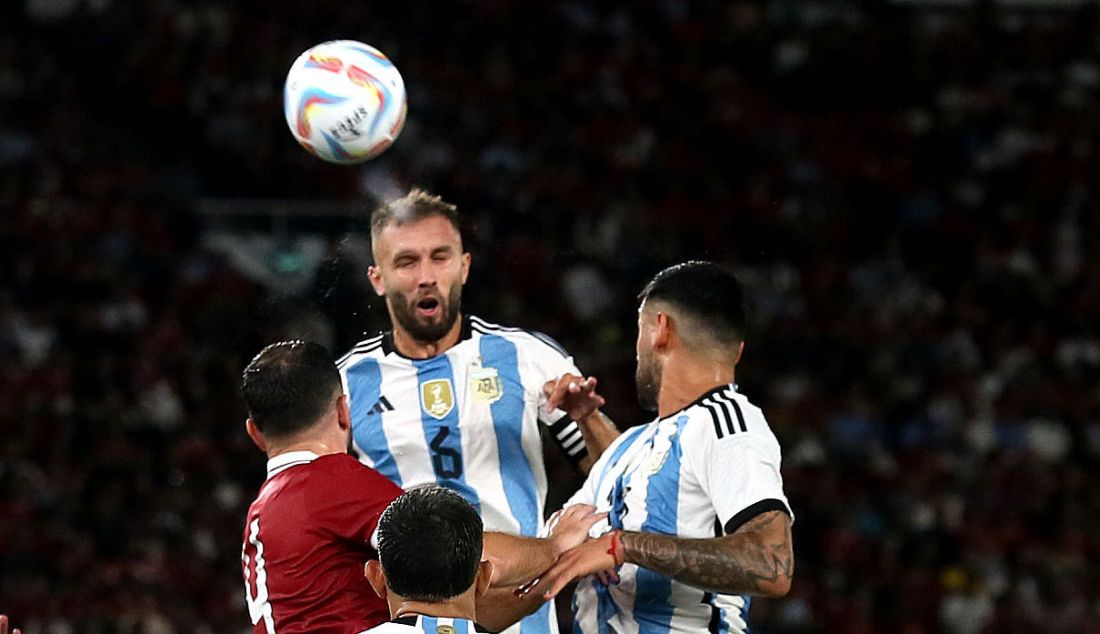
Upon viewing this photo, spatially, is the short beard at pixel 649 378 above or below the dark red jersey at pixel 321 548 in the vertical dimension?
above

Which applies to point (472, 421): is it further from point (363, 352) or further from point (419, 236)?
point (419, 236)

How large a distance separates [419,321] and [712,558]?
1590 mm

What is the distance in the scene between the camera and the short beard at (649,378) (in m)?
4.73

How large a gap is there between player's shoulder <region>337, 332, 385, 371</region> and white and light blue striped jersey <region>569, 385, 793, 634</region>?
106cm

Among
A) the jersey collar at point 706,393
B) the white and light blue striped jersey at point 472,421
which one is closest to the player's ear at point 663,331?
the jersey collar at point 706,393

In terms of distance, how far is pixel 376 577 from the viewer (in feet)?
12.5

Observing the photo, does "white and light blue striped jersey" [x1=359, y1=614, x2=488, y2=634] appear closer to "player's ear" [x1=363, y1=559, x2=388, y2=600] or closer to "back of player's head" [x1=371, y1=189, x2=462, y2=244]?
"player's ear" [x1=363, y1=559, x2=388, y2=600]

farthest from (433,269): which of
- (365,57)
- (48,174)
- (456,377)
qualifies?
(48,174)

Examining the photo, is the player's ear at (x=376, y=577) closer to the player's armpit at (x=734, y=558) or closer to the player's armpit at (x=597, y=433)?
the player's armpit at (x=734, y=558)

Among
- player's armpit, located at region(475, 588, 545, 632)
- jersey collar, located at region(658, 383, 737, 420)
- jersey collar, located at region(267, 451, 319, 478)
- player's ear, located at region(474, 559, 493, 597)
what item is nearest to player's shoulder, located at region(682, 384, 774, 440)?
jersey collar, located at region(658, 383, 737, 420)

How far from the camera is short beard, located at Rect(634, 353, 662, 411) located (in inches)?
186

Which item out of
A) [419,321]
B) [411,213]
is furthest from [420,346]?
[411,213]

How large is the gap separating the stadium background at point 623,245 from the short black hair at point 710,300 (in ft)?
17.6

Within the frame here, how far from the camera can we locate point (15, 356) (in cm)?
1172
